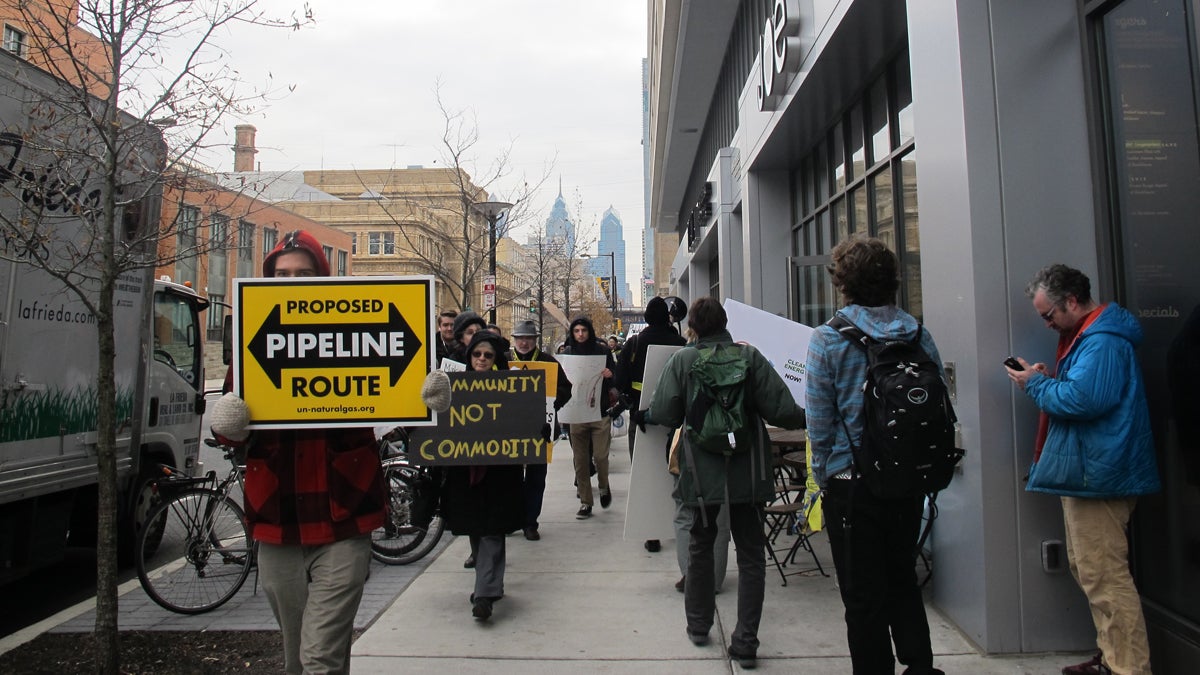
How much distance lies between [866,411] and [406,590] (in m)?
3.72

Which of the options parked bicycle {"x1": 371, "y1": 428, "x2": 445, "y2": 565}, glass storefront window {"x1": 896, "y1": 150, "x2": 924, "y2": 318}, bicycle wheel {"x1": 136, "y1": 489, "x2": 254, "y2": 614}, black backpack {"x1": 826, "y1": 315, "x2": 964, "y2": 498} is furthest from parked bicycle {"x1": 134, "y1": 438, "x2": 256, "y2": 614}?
glass storefront window {"x1": 896, "y1": 150, "x2": 924, "y2": 318}

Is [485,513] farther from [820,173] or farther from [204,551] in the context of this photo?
[820,173]

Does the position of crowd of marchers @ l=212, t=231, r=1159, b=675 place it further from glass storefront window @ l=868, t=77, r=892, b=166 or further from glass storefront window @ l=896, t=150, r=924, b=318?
glass storefront window @ l=868, t=77, r=892, b=166

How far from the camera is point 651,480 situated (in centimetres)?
544

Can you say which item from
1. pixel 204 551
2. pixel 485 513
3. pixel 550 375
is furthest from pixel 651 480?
pixel 204 551

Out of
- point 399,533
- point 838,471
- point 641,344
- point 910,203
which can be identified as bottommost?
point 399,533

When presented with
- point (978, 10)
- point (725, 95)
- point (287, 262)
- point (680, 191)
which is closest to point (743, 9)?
point (725, 95)

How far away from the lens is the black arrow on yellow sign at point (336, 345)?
323cm

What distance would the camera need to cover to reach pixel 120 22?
13.3 ft

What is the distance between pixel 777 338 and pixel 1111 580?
8.19 feet

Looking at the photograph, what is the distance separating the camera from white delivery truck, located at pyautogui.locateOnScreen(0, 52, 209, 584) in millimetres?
4613

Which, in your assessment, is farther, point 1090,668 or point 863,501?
point 1090,668

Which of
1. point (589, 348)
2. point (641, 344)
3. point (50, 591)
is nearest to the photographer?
point (50, 591)

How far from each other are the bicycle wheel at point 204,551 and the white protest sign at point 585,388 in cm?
331
